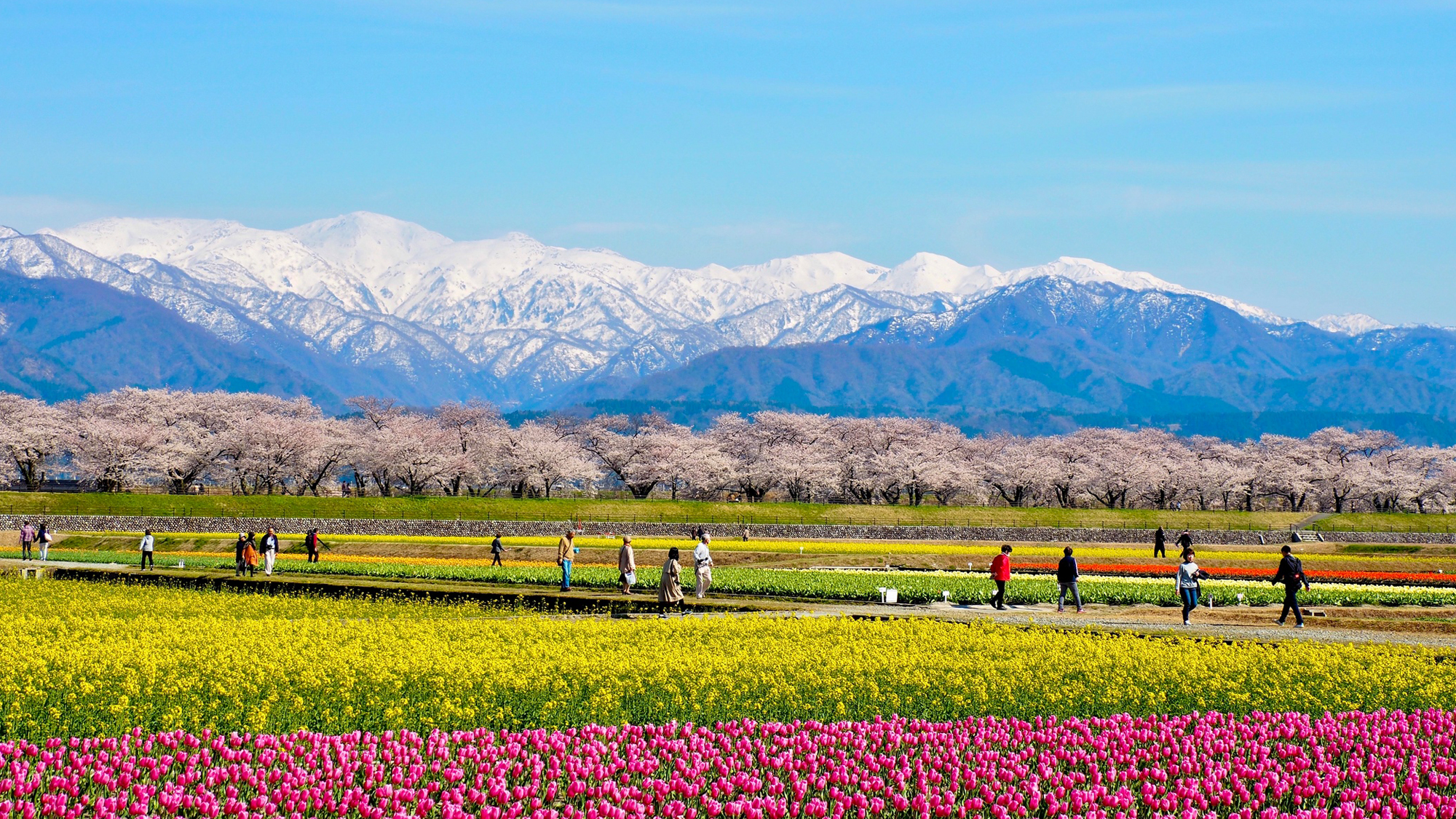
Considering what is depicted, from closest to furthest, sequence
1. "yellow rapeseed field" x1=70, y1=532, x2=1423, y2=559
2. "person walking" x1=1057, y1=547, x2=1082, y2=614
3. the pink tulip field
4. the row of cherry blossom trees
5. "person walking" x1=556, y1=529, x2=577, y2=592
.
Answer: the pink tulip field → "person walking" x1=1057, y1=547, x2=1082, y2=614 → "person walking" x1=556, y1=529, x2=577, y2=592 → "yellow rapeseed field" x1=70, y1=532, x2=1423, y2=559 → the row of cherry blossom trees

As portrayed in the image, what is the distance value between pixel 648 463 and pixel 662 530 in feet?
144

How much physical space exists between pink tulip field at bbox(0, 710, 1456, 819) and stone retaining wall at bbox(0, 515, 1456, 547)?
53.7 m

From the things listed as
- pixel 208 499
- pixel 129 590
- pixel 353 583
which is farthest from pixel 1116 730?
pixel 208 499

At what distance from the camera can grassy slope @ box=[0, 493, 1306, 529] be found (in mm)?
74375

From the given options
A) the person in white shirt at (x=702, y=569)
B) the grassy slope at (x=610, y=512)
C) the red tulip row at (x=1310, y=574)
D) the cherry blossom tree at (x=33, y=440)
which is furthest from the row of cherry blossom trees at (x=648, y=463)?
the person in white shirt at (x=702, y=569)

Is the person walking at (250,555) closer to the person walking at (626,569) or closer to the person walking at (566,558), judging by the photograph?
the person walking at (566,558)

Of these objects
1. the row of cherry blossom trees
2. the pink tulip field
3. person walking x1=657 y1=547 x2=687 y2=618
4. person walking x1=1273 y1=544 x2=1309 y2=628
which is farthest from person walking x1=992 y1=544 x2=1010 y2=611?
the row of cherry blossom trees

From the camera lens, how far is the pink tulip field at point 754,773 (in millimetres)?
10430

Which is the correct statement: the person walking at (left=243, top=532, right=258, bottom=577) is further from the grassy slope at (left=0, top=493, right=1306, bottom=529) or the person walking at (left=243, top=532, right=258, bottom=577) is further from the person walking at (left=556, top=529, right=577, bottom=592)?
the grassy slope at (left=0, top=493, right=1306, bottom=529)

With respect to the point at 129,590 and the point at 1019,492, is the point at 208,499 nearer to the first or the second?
the point at 129,590

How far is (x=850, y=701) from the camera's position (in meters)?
15.1

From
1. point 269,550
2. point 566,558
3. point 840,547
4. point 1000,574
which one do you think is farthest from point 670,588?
point 840,547

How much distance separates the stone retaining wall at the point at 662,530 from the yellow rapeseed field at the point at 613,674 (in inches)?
1848

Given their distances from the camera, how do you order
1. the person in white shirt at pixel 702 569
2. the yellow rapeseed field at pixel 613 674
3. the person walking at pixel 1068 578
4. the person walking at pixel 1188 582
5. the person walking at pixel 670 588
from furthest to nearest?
the person in white shirt at pixel 702 569, the person walking at pixel 1068 578, the person walking at pixel 670 588, the person walking at pixel 1188 582, the yellow rapeseed field at pixel 613 674
